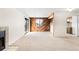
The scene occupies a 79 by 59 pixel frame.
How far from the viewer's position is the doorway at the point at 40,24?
2174mm

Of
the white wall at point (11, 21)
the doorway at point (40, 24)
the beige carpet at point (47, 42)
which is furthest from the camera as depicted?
the doorway at point (40, 24)

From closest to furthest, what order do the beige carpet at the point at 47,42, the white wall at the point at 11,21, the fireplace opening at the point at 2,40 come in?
the fireplace opening at the point at 2,40, the white wall at the point at 11,21, the beige carpet at the point at 47,42

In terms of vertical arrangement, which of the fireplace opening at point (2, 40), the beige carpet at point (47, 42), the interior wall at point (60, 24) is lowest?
the beige carpet at point (47, 42)

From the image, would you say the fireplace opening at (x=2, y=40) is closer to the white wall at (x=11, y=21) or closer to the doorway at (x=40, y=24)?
the white wall at (x=11, y=21)

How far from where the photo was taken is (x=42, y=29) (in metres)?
2.23

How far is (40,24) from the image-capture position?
2.18m

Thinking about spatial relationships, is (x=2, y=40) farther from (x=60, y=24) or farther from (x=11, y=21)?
(x=60, y=24)

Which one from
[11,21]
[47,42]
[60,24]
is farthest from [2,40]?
[60,24]

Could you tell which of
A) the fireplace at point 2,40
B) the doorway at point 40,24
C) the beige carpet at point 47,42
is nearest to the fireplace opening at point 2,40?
the fireplace at point 2,40

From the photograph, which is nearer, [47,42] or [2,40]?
[2,40]

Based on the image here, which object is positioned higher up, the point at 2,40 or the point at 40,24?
the point at 40,24
